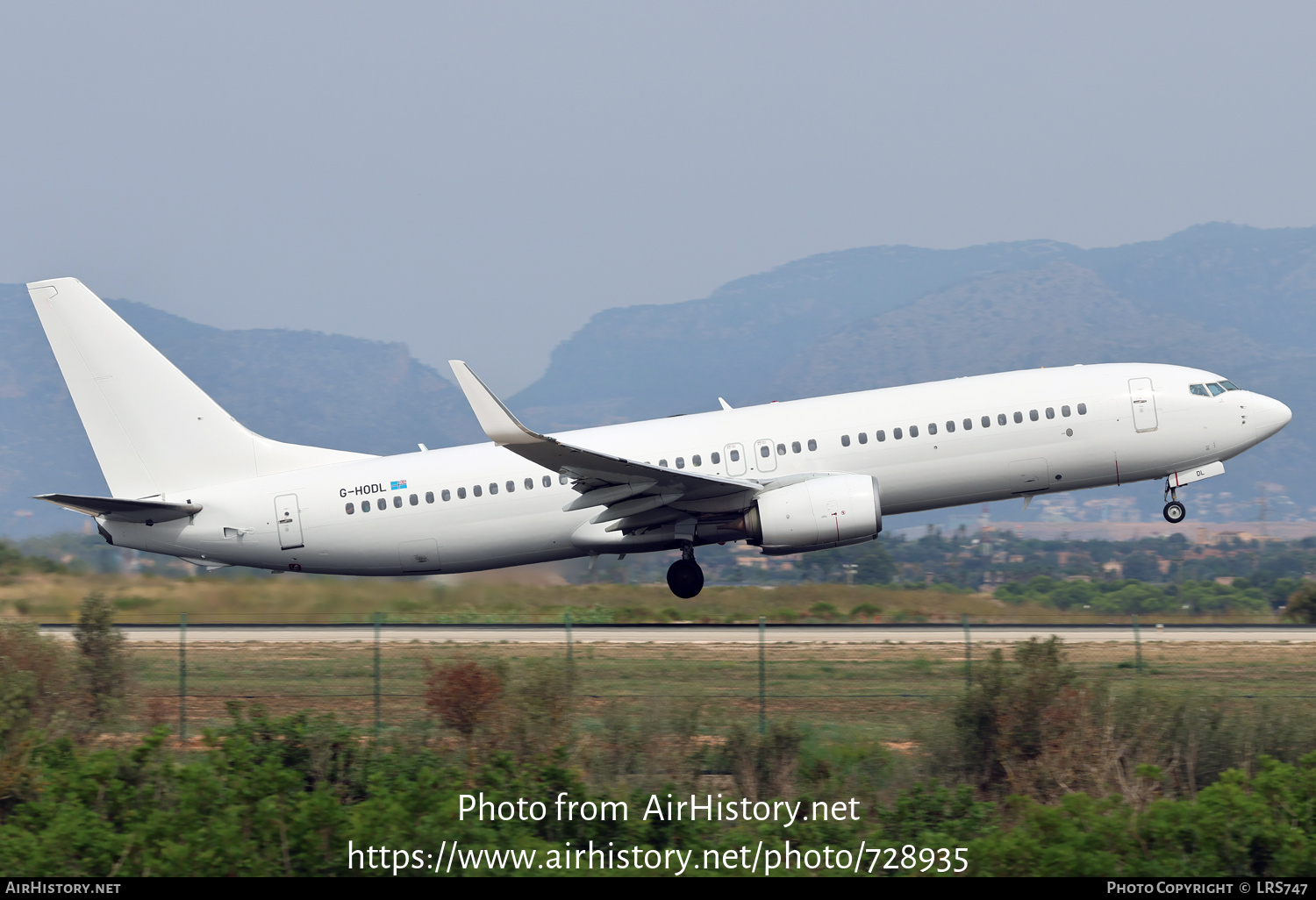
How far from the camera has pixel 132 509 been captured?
25766 millimetres

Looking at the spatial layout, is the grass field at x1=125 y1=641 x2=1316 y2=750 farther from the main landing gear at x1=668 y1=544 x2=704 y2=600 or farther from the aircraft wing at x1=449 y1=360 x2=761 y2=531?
the main landing gear at x1=668 y1=544 x2=704 y2=600

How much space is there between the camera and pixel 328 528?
26.5 meters

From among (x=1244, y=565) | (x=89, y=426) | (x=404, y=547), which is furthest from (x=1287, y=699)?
(x=1244, y=565)

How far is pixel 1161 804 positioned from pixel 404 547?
1782cm

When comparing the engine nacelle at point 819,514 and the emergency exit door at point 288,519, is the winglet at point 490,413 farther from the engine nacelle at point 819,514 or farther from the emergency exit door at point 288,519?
the emergency exit door at point 288,519

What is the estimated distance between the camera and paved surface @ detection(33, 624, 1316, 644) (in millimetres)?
25641

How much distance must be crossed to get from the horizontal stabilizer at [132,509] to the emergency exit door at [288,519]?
1.60 metres

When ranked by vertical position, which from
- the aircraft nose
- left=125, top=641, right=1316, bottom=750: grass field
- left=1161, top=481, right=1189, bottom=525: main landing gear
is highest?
the aircraft nose

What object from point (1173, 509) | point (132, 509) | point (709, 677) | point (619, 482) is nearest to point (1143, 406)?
point (1173, 509)

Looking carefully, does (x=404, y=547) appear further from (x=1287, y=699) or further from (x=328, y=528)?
(x=1287, y=699)

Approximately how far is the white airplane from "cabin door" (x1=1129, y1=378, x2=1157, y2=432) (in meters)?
0.03

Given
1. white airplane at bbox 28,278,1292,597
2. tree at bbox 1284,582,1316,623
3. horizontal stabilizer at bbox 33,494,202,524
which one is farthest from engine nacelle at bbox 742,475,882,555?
tree at bbox 1284,582,1316,623

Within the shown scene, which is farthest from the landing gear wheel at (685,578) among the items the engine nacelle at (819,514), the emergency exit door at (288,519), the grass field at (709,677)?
the emergency exit door at (288,519)

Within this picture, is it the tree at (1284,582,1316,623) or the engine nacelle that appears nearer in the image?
the engine nacelle
